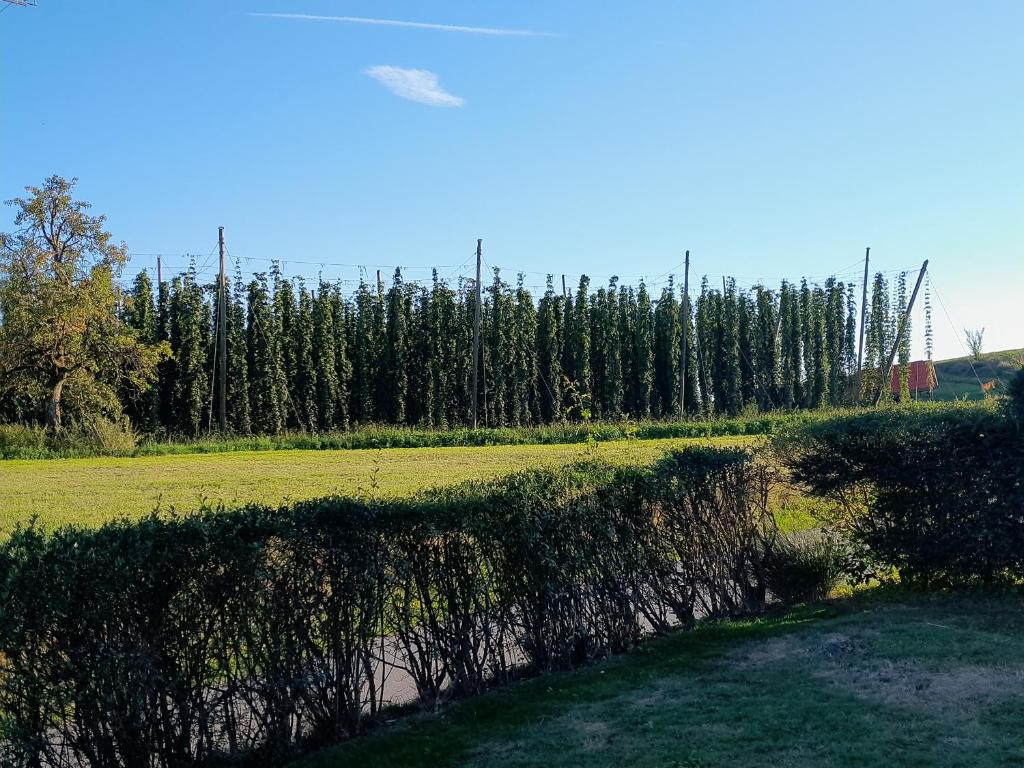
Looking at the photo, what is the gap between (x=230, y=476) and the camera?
747 inches

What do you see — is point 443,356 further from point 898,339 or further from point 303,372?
point 898,339

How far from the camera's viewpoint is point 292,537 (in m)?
5.11

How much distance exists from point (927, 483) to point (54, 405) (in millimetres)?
26588

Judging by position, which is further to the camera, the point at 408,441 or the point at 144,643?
the point at 408,441

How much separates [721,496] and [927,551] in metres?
2.03

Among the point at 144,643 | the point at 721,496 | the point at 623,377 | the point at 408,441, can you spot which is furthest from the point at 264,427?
the point at 144,643

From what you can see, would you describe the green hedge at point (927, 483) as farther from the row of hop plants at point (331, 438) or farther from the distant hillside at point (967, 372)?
the distant hillside at point (967, 372)

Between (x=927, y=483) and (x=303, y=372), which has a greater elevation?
(x=303, y=372)

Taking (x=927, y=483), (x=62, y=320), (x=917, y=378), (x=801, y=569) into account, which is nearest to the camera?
(x=927, y=483)

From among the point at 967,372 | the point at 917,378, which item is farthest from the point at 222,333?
the point at 967,372

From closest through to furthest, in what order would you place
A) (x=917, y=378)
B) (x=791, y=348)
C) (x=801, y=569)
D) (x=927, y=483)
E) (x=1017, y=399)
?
(x=1017, y=399) < (x=927, y=483) < (x=801, y=569) < (x=917, y=378) < (x=791, y=348)

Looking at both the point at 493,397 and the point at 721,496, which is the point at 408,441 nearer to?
the point at 493,397

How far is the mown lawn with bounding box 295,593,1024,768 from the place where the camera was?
478 cm

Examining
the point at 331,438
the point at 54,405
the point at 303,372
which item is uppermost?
the point at 303,372
